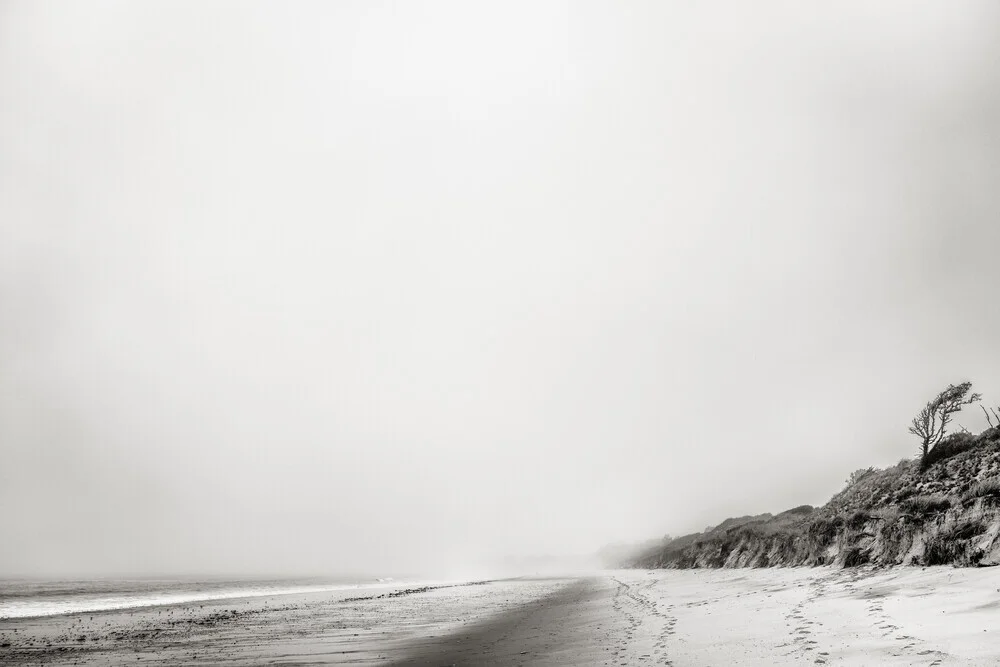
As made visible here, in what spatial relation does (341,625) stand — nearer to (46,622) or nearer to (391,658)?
(391,658)

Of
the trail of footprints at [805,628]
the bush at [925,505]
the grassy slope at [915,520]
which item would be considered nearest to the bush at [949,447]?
the grassy slope at [915,520]

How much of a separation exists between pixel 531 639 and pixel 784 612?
9993mm

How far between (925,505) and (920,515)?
4.30 ft

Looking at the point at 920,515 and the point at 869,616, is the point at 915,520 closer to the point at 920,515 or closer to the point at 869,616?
the point at 920,515

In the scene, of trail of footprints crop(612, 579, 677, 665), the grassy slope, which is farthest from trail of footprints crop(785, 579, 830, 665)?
the grassy slope

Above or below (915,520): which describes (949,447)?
above

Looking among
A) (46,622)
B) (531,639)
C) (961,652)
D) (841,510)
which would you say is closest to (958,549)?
(961,652)

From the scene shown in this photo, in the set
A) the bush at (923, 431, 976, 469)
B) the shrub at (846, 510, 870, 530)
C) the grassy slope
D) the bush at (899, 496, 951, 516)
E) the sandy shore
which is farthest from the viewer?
the bush at (923, 431, 976, 469)

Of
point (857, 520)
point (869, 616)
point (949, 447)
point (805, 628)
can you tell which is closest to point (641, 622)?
point (805, 628)

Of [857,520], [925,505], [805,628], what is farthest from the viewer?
[857,520]

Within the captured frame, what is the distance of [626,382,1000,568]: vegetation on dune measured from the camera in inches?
843

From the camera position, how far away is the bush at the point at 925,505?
24.5m

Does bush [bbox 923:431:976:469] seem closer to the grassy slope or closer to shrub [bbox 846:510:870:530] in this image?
the grassy slope

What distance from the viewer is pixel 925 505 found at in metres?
25.9
